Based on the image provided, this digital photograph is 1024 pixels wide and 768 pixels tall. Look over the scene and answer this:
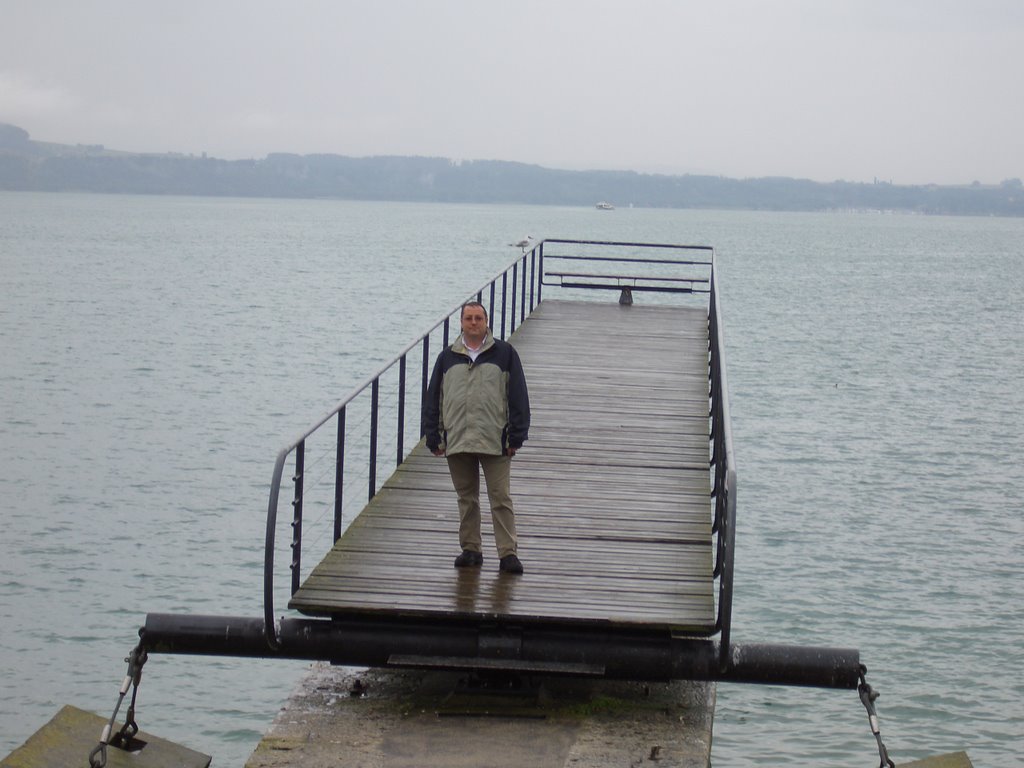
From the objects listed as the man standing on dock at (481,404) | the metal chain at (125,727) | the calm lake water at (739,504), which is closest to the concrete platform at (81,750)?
the metal chain at (125,727)

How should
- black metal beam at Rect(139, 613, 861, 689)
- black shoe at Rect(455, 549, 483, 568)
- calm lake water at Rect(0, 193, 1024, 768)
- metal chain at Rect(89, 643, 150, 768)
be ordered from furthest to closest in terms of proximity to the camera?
1. calm lake water at Rect(0, 193, 1024, 768)
2. black shoe at Rect(455, 549, 483, 568)
3. black metal beam at Rect(139, 613, 861, 689)
4. metal chain at Rect(89, 643, 150, 768)

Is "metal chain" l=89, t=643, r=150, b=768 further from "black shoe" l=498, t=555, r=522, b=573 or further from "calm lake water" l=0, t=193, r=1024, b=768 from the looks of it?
"calm lake water" l=0, t=193, r=1024, b=768

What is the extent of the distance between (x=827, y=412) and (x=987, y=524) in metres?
10.7

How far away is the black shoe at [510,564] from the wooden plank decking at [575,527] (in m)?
0.07

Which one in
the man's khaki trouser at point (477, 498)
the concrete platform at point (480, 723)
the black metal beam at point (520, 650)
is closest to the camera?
the concrete platform at point (480, 723)

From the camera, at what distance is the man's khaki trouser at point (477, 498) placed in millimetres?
7816

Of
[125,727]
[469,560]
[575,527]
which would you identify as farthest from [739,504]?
[125,727]

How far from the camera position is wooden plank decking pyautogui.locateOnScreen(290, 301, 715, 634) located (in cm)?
732

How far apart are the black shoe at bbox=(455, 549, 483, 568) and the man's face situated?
126cm

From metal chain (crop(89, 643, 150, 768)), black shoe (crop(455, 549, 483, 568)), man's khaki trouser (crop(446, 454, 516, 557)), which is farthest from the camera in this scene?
black shoe (crop(455, 549, 483, 568))

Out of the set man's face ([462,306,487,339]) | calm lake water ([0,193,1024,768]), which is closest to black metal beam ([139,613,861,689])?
man's face ([462,306,487,339])

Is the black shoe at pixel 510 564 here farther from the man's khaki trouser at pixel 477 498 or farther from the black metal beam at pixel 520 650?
the black metal beam at pixel 520 650

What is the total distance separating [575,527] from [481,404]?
4.97 ft

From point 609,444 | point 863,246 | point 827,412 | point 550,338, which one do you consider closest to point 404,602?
point 609,444
